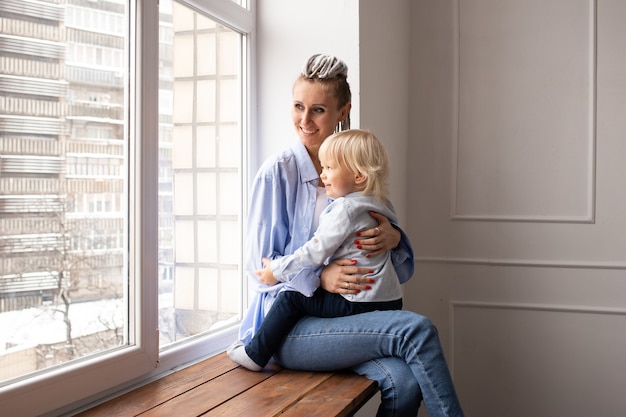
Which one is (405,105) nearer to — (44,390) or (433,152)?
(433,152)

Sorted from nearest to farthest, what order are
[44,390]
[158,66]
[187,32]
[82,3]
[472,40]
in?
[44,390] < [82,3] < [158,66] < [187,32] < [472,40]

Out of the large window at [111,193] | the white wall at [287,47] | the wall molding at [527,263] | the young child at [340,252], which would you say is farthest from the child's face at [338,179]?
A: the wall molding at [527,263]

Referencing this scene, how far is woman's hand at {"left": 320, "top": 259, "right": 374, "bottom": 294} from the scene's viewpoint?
1872mm

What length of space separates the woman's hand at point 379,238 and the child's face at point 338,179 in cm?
10

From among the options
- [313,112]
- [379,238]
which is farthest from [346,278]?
[313,112]

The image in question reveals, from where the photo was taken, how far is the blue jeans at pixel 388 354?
1.74m

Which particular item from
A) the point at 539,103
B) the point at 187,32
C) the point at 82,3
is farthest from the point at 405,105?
the point at 82,3

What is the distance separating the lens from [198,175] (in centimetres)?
223

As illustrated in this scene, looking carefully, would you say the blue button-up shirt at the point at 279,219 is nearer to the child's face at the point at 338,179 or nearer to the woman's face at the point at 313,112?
the woman's face at the point at 313,112

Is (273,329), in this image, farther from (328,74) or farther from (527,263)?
(527,263)

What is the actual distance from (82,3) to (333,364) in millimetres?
1188

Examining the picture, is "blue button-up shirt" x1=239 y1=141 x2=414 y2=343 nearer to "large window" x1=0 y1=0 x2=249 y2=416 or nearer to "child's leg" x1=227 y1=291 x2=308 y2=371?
"child's leg" x1=227 y1=291 x2=308 y2=371

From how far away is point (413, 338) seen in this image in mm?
1783

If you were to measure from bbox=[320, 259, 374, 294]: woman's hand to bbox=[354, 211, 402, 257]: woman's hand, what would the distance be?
0.19ft
